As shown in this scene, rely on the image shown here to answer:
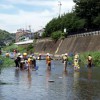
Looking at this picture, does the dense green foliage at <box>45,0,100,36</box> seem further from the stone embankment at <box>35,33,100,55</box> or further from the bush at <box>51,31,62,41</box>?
the stone embankment at <box>35,33,100,55</box>

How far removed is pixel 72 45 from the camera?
91.4 metres

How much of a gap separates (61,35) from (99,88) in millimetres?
82964

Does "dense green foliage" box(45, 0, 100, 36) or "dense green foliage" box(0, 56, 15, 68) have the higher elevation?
"dense green foliage" box(45, 0, 100, 36)

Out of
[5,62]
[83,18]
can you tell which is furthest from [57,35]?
[5,62]

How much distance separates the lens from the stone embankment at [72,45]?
78594 mm

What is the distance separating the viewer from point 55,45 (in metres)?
106

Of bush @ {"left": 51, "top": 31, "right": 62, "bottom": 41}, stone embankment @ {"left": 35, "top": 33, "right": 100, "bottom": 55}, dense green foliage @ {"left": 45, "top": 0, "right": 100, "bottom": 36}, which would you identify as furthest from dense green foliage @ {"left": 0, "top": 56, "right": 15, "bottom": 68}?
bush @ {"left": 51, "top": 31, "right": 62, "bottom": 41}

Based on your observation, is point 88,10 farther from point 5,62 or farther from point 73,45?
point 5,62

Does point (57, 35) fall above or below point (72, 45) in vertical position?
above

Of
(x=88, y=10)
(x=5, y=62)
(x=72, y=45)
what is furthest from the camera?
(x=88, y=10)

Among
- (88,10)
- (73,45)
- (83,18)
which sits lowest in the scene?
(73,45)

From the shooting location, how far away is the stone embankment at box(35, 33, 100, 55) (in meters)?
78.6

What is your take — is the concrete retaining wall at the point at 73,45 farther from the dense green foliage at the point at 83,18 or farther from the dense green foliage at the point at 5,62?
the dense green foliage at the point at 5,62

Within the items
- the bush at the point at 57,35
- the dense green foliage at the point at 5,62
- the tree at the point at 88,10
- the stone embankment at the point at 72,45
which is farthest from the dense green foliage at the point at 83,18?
the dense green foliage at the point at 5,62
